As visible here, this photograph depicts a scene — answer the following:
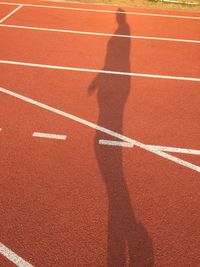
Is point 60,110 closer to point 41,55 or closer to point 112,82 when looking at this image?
point 112,82

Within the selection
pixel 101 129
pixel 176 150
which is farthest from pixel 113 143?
pixel 176 150

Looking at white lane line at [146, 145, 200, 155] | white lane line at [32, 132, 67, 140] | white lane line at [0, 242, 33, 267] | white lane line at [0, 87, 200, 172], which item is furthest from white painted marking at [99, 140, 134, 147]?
white lane line at [0, 242, 33, 267]

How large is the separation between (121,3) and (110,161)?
1009 cm

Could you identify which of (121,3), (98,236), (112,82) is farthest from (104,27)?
(98,236)

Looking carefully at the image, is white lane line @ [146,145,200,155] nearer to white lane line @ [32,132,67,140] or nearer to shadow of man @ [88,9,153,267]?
shadow of man @ [88,9,153,267]

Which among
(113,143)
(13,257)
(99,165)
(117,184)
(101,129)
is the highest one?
(101,129)

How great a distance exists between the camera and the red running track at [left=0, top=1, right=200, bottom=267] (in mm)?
4277

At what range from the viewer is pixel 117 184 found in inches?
201

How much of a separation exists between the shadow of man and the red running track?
15 millimetres

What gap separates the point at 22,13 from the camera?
486 inches

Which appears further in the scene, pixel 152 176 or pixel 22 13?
pixel 22 13

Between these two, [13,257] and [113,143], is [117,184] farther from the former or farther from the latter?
[13,257]

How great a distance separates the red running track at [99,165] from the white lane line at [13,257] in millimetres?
54

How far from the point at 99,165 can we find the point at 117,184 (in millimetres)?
501
